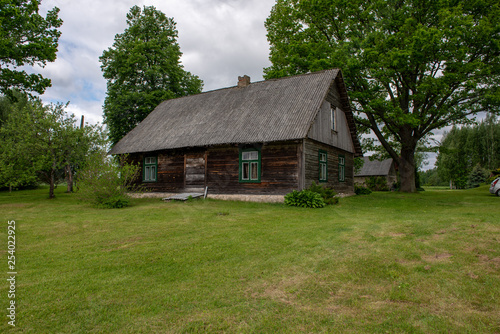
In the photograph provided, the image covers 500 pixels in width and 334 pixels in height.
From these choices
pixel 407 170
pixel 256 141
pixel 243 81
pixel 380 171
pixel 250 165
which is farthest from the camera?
pixel 380 171

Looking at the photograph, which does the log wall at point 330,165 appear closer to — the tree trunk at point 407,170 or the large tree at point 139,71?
the tree trunk at point 407,170

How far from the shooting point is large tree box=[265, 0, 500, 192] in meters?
18.8

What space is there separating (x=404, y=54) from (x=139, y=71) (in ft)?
75.5

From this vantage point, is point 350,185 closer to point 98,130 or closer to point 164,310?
point 98,130

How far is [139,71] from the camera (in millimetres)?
30297

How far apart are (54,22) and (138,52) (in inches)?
316

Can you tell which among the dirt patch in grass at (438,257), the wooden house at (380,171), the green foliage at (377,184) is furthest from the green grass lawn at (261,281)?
the wooden house at (380,171)

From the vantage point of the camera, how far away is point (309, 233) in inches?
319

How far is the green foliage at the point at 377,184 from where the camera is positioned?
4534 centimetres

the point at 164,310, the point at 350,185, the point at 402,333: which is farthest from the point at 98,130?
the point at 402,333

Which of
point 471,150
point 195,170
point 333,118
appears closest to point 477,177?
point 471,150

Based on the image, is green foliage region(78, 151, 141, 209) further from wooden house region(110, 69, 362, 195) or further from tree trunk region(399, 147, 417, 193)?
tree trunk region(399, 147, 417, 193)

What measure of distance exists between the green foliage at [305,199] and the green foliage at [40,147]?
14118 millimetres

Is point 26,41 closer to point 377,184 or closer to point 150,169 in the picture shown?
point 150,169
